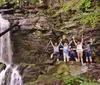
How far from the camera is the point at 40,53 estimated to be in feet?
51.7

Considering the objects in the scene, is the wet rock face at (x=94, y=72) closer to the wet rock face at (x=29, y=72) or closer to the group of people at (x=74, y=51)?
the group of people at (x=74, y=51)

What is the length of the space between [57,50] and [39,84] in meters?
3.26

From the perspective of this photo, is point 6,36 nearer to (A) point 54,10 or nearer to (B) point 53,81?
(A) point 54,10

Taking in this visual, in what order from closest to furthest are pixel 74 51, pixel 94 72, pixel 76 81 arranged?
1. pixel 76 81
2. pixel 94 72
3. pixel 74 51

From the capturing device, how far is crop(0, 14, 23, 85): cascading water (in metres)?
13.5

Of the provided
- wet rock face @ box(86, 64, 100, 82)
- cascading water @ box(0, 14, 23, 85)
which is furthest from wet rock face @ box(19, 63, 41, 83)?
wet rock face @ box(86, 64, 100, 82)

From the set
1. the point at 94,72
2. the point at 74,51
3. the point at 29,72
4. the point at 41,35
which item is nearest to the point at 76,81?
the point at 94,72

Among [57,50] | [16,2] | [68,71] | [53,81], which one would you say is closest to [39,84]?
[53,81]

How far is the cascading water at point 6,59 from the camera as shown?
13499mm

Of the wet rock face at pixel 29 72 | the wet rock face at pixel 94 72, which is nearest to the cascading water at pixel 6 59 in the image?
the wet rock face at pixel 29 72

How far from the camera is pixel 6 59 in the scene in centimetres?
1630

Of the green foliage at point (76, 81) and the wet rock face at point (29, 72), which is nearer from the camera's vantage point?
the green foliage at point (76, 81)

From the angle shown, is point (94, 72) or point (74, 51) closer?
point (94, 72)

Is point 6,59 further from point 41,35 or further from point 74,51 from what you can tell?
point 74,51
